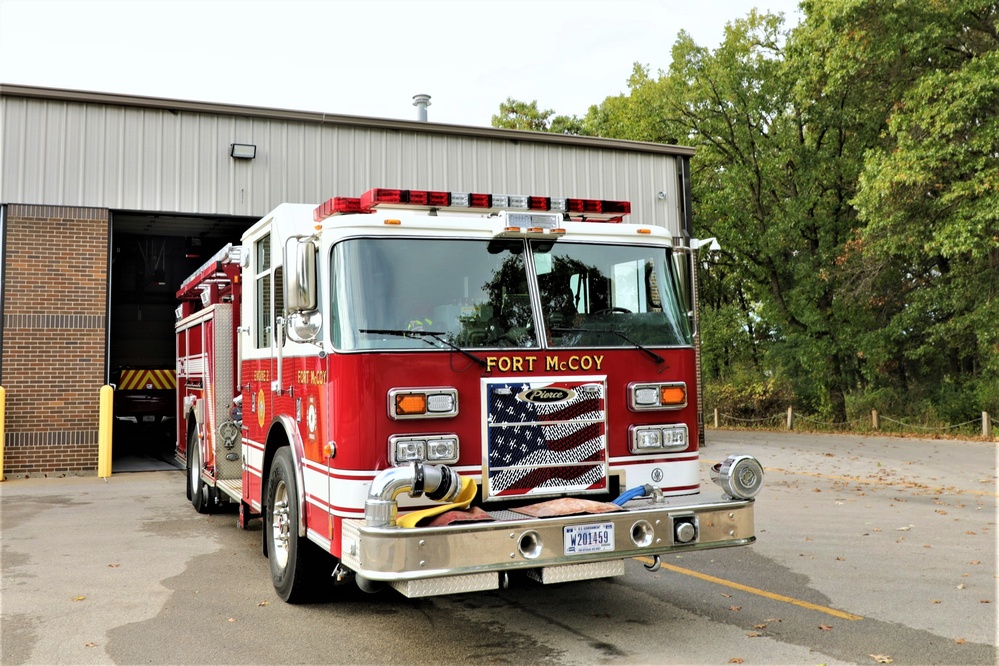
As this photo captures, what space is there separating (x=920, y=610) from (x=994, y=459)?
41.1 ft

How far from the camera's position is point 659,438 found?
6004mm

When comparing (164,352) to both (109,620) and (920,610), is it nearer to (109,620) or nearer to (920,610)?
(109,620)

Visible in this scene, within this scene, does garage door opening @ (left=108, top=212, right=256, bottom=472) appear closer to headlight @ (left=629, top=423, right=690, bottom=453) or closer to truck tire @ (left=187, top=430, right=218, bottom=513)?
truck tire @ (left=187, top=430, right=218, bottom=513)

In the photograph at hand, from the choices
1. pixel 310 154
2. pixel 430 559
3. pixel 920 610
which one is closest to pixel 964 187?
pixel 310 154

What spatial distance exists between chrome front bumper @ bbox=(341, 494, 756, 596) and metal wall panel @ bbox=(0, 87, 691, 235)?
11.4 metres

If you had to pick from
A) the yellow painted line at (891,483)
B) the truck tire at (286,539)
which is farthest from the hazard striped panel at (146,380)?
the truck tire at (286,539)

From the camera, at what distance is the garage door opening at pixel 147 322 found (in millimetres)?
19484

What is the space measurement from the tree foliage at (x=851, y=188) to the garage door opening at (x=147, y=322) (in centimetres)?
1596

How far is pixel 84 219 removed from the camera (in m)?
14.5

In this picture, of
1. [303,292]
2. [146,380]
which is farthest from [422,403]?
[146,380]

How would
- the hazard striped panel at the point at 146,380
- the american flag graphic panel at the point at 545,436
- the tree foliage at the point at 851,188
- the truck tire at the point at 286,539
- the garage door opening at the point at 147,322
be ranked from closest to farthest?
the american flag graphic panel at the point at 545,436, the truck tire at the point at 286,539, the garage door opening at the point at 147,322, the hazard striped panel at the point at 146,380, the tree foliage at the point at 851,188

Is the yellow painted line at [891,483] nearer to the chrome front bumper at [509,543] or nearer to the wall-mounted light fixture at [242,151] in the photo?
the chrome front bumper at [509,543]

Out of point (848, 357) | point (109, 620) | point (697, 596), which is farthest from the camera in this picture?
A: point (848, 357)

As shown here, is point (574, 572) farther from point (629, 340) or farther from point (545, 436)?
point (629, 340)
